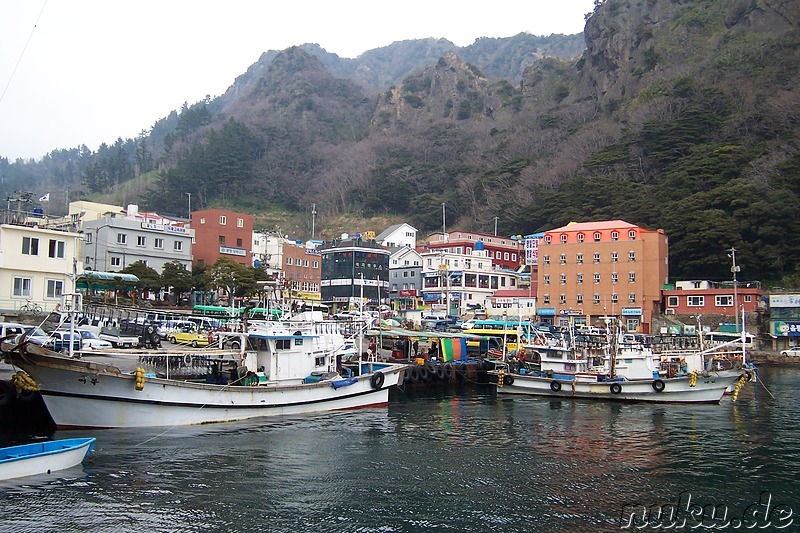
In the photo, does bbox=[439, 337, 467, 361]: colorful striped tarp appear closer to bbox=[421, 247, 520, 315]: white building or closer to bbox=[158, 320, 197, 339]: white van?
bbox=[158, 320, 197, 339]: white van

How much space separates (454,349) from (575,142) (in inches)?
2689

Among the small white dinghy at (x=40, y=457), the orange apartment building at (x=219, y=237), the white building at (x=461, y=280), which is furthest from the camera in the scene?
the white building at (x=461, y=280)

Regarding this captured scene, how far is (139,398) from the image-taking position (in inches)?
950

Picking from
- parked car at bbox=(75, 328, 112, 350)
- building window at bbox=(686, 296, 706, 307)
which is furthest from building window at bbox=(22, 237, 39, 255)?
building window at bbox=(686, 296, 706, 307)

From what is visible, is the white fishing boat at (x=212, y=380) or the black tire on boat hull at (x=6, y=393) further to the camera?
the black tire on boat hull at (x=6, y=393)

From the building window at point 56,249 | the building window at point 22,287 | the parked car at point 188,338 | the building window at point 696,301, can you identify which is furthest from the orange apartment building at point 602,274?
the building window at point 22,287

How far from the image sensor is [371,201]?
120 m

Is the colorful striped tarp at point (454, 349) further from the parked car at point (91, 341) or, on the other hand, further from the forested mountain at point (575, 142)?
the forested mountain at point (575, 142)

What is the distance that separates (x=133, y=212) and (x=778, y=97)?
261 feet

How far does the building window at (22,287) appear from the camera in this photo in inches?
1537

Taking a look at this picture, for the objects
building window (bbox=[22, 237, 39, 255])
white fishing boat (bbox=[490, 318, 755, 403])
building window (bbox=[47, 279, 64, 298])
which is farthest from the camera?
building window (bbox=[47, 279, 64, 298])

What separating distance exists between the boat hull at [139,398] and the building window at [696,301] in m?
48.9

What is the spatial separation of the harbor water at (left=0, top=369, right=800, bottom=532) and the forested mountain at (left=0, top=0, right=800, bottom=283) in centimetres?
4763

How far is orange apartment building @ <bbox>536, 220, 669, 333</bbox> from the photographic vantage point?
66.0 meters
